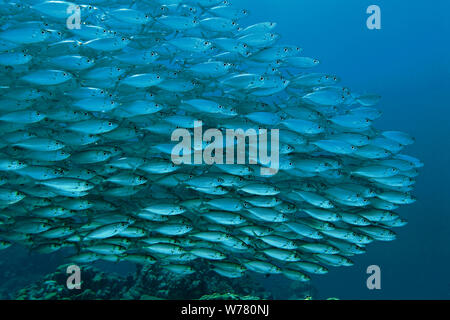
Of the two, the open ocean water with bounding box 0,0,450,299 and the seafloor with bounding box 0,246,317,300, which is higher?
the open ocean water with bounding box 0,0,450,299

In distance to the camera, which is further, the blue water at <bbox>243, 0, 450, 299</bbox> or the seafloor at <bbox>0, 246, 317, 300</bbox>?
the blue water at <bbox>243, 0, 450, 299</bbox>

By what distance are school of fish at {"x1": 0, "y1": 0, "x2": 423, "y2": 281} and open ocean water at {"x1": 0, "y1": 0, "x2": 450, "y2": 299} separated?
45.2 ft

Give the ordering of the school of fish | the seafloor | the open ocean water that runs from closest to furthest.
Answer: the school of fish, the seafloor, the open ocean water

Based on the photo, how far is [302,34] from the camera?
20500mm

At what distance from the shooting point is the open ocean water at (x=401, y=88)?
58.8 ft

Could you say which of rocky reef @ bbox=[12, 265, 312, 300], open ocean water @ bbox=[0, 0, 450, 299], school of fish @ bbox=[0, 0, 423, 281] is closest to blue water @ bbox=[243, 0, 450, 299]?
open ocean water @ bbox=[0, 0, 450, 299]

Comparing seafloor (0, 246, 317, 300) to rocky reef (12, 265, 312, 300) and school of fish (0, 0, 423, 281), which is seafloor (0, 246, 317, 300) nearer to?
rocky reef (12, 265, 312, 300)

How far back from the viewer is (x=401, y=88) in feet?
67.8

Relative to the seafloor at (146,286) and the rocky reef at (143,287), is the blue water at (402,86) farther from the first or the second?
the rocky reef at (143,287)

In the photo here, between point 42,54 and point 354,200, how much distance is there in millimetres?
4838

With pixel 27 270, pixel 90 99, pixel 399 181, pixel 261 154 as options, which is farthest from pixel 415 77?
pixel 27 270

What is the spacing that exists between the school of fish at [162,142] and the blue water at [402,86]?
14671 mm

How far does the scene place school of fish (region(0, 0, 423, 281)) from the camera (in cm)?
405

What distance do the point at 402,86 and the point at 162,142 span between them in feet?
68.1
